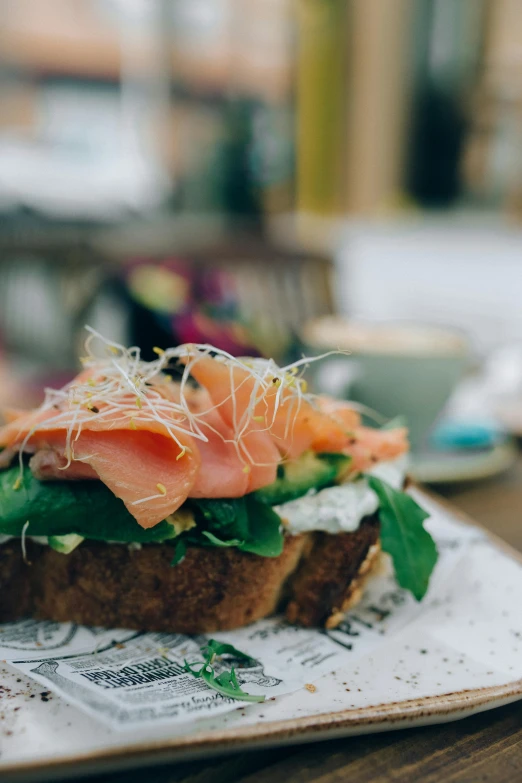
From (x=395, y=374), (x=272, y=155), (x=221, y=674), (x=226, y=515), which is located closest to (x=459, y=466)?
(x=395, y=374)

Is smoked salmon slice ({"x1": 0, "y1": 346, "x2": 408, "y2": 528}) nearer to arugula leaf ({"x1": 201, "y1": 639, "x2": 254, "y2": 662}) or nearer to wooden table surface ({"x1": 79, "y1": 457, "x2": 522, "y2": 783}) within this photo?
arugula leaf ({"x1": 201, "y1": 639, "x2": 254, "y2": 662})

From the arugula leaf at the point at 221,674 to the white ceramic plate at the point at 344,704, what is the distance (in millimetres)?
22

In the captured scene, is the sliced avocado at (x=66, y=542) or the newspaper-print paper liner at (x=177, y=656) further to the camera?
the sliced avocado at (x=66, y=542)

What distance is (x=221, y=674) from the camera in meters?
0.81

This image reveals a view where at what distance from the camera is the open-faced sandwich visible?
90 centimetres

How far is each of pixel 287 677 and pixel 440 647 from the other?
0.22 m

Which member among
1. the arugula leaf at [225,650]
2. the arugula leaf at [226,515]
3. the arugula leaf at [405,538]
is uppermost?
the arugula leaf at [226,515]

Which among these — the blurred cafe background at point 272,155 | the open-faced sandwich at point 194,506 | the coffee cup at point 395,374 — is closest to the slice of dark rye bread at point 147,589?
the open-faced sandwich at point 194,506

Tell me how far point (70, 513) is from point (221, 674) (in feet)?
0.94

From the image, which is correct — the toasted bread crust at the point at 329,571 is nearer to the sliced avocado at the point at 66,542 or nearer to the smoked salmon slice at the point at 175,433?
the smoked salmon slice at the point at 175,433

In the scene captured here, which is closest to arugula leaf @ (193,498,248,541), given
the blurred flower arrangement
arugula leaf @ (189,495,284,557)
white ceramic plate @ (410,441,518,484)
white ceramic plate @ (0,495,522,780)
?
arugula leaf @ (189,495,284,557)

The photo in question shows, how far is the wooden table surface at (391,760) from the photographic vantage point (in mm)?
660

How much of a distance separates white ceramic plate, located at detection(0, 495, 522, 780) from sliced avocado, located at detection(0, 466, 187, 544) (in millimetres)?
179

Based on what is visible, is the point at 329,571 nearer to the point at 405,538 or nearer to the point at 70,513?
the point at 405,538
